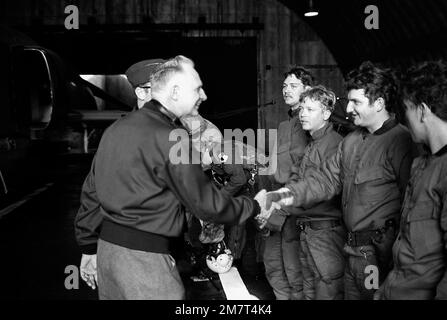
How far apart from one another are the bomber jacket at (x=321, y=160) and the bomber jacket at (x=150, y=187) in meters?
1.31

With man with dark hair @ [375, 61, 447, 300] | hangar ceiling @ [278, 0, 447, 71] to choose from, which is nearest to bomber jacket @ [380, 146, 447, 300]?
man with dark hair @ [375, 61, 447, 300]

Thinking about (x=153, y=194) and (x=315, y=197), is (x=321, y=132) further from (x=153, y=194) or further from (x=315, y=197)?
(x=153, y=194)

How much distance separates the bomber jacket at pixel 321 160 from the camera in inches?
149

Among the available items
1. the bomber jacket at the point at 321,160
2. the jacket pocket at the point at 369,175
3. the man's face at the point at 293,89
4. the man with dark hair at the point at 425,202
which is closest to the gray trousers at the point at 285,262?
the bomber jacket at the point at 321,160

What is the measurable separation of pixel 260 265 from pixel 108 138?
3523 mm

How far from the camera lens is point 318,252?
3.68 metres

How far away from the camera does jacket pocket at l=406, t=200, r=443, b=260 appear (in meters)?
2.31

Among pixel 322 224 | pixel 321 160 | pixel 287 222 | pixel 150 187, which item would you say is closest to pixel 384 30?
pixel 287 222

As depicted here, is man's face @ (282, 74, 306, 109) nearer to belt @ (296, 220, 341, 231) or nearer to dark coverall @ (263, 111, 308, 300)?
dark coverall @ (263, 111, 308, 300)

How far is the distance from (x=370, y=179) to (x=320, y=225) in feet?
2.29

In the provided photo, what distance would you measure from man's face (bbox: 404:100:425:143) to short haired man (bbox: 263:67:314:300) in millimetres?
1803

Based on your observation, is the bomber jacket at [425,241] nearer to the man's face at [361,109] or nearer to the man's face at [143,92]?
the man's face at [361,109]

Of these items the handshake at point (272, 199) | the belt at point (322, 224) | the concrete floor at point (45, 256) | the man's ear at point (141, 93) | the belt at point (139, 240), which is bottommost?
the concrete floor at point (45, 256)

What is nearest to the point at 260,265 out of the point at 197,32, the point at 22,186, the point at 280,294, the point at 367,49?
the point at 280,294
